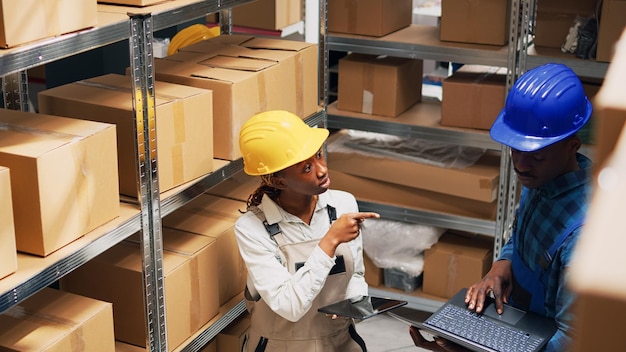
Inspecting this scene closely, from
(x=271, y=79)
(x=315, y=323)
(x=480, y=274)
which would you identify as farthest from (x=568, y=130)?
(x=480, y=274)

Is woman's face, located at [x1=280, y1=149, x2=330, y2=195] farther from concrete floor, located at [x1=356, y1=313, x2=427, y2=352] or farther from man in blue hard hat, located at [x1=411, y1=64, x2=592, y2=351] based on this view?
concrete floor, located at [x1=356, y1=313, x2=427, y2=352]

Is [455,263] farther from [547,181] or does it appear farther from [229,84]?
[547,181]

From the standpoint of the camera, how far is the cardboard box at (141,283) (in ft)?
9.27

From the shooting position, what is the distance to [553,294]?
233 cm

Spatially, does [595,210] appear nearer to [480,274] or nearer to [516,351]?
[516,351]

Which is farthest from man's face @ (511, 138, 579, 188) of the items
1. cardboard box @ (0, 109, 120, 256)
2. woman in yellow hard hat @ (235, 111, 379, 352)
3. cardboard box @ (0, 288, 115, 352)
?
cardboard box @ (0, 288, 115, 352)

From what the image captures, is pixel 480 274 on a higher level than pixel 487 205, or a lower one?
lower

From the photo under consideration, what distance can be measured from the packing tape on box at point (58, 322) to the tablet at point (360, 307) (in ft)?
2.66

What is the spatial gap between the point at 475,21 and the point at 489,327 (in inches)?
80.1

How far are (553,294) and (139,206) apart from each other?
1.40 metres

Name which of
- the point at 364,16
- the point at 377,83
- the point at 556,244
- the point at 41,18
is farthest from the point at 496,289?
the point at 364,16

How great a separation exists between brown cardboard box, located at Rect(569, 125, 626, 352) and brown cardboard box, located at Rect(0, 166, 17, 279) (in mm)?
1955

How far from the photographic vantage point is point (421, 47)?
406 centimetres

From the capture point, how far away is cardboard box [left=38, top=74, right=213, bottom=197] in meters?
2.66
